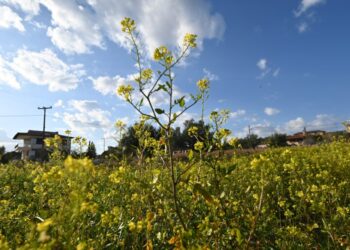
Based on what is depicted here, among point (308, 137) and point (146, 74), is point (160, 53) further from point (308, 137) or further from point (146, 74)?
point (308, 137)

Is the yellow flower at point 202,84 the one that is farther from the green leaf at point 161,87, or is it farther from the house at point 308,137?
the house at point 308,137

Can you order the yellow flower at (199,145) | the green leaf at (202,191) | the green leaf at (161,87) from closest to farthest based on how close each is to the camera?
the green leaf at (202,191) < the green leaf at (161,87) < the yellow flower at (199,145)

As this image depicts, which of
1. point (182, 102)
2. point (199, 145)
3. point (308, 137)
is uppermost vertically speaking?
point (308, 137)

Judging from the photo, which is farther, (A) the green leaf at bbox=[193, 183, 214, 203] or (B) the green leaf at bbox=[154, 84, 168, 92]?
(B) the green leaf at bbox=[154, 84, 168, 92]

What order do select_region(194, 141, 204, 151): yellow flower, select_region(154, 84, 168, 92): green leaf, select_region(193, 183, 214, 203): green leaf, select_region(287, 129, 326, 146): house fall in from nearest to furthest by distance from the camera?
select_region(193, 183, 214, 203): green leaf → select_region(154, 84, 168, 92): green leaf → select_region(194, 141, 204, 151): yellow flower → select_region(287, 129, 326, 146): house

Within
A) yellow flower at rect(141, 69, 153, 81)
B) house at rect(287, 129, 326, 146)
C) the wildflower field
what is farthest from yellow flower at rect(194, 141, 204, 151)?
house at rect(287, 129, 326, 146)

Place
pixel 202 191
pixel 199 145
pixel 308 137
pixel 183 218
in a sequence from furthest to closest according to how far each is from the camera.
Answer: pixel 308 137, pixel 199 145, pixel 183 218, pixel 202 191

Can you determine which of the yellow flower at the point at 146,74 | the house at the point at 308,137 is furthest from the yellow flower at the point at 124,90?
the house at the point at 308,137

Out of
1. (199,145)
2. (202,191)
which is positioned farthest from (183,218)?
(202,191)

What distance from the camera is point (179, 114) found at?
76.1 inches

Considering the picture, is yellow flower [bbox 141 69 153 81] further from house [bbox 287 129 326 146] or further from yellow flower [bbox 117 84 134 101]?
house [bbox 287 129 326 146]

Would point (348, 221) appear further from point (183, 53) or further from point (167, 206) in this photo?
point (183, 53)

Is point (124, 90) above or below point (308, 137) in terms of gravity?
below

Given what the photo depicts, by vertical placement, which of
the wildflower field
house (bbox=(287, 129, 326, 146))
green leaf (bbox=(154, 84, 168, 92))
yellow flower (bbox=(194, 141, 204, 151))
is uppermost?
house (bbox=(287, 129, 326, 146))
